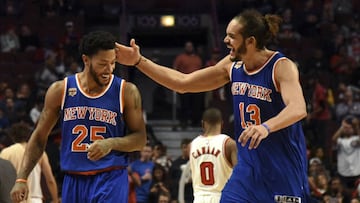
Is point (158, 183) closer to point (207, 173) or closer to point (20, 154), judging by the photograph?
point (20, 154)

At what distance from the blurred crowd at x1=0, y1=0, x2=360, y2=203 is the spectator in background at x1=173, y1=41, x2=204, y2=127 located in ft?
0.32

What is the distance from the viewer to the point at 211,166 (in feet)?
30.7

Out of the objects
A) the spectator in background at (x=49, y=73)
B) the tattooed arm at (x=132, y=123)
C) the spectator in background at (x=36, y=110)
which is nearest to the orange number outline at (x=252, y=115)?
the tattooed arm at (x=132, y=123)

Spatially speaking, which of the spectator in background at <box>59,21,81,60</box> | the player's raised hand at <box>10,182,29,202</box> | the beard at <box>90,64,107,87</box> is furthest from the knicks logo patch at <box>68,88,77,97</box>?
the spectator in background at <box>59,21,81,60</box>

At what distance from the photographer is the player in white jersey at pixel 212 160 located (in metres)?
9.29

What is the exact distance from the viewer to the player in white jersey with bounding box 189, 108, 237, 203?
929 centimetres

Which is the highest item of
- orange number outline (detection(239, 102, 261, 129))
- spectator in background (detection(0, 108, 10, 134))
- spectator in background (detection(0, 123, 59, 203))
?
spectator in background (detection(0, 108, 10, 134))

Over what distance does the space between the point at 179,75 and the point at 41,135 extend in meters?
1.22

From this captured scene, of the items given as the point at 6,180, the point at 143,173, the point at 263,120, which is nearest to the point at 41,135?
the point at 6,180

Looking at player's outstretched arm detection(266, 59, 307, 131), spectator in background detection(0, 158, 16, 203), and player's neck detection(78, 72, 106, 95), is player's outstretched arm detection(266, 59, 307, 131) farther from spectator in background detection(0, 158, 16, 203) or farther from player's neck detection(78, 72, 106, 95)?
spectator in background detection(0, 158, 16, 203)

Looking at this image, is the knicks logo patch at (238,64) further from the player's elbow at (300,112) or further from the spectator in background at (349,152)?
the spectator in background at (349,152)

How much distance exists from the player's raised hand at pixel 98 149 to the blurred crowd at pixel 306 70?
6941mm

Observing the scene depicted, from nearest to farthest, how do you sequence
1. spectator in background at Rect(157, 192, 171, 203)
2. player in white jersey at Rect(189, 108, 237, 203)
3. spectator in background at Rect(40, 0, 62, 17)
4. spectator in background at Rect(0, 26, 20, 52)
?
1. player in white jersey at Rect(189, 108, 237, 203)
2. spectator in background at Rect(157, 192, 171, 203)
3. spectator in background at Rect(0, 26, 20, 52)
4. spectator in background at Rect(40, 0, 62, 17)

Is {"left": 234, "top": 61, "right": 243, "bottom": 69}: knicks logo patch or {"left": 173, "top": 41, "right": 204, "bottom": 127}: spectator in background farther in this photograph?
{"left": 173, "top": 41, "right": 204, "bottom": 127}: spectator in background
